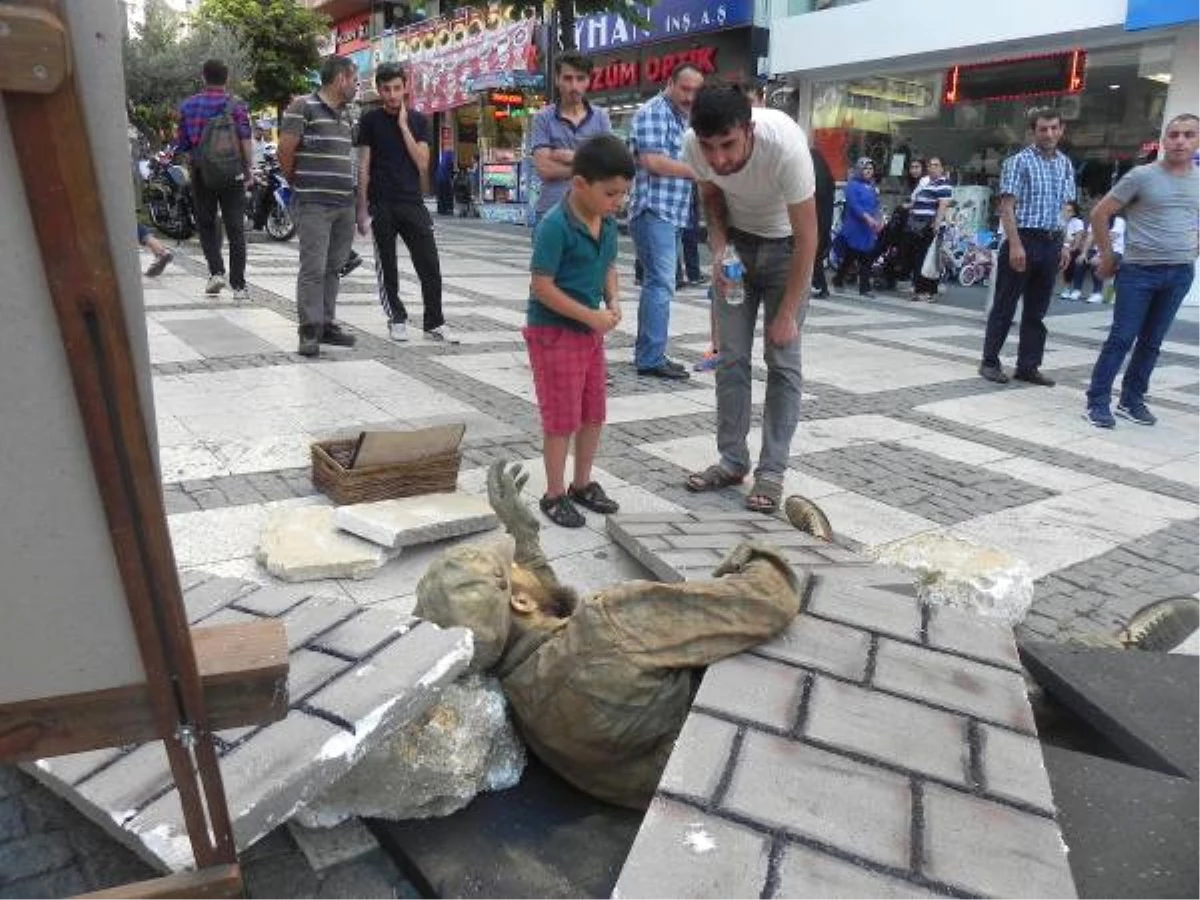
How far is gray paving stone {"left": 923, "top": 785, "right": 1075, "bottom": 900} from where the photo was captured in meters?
1.49

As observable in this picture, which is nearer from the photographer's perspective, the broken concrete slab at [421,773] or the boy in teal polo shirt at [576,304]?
the broken concrete slab at [421,773]

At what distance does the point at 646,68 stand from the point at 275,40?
499 inches

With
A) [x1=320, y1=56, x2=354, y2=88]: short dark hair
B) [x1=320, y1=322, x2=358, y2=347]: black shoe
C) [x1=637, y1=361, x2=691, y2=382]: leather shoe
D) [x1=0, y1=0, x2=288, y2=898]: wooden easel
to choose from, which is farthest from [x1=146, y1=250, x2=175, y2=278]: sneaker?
[x1=0, y1=0, x2=288, y2=898]: wooden easel

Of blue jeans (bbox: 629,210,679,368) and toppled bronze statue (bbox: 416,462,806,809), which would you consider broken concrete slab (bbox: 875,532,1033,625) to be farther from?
blue jeans (bbox: 629,210,679,368)

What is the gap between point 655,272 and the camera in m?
5.93

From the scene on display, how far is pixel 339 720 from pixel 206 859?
17.6 inches

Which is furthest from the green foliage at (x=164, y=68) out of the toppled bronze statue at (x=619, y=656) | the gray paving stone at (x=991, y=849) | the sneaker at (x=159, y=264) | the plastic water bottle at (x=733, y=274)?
the gray paving stone at (x=991, y=849)

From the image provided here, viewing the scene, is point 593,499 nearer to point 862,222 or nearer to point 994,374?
point 994,374

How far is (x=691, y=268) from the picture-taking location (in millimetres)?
10922

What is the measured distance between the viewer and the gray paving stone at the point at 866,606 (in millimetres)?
2188

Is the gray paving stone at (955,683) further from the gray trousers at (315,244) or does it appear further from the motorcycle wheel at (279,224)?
the motorcycle wheel at (279,224)

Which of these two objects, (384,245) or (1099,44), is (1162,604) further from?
(1099,44)

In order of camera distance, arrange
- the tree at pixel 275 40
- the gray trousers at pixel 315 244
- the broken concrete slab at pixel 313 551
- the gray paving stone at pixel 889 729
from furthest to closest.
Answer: the tree at pixel 275 40 < the gray trousers at pixel 315 244 < the broken concrete slab at pixel 313 551 < the gray paving stone at pixel 889 729

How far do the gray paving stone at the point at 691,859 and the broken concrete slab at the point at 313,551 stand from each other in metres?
1.67
